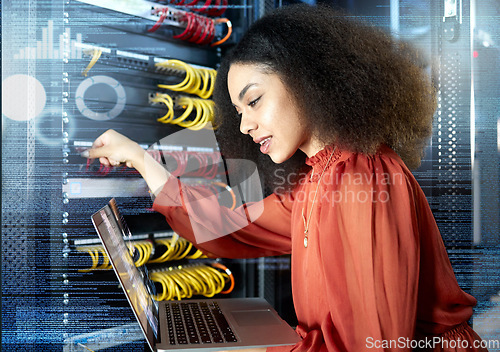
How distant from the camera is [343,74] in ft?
3.97

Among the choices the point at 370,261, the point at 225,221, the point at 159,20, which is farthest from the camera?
the point at 159,20

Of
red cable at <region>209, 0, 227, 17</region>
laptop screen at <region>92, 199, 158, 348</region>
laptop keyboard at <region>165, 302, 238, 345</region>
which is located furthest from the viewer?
red cable at <region>209, 0, 227, 17</region>

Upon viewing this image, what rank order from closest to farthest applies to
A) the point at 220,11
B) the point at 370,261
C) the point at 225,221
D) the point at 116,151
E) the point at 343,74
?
1. the point at 370,261
2. the point at 343,74
3. the point at 116,151
4. the point at 225,221
5. the point at 220,11

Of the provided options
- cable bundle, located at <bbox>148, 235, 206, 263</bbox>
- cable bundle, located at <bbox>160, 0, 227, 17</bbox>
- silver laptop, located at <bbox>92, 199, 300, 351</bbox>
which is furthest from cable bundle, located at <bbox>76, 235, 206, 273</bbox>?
cable bundle, located at <bbox>160, 0, 227, 17</bbox>

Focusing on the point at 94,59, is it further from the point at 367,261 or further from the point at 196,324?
the point at 367,261

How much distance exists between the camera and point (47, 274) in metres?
1.35

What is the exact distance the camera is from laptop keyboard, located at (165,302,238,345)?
1048 mm

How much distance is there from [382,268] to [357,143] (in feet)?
1.18

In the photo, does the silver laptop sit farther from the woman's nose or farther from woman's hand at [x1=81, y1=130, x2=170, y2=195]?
the woman's nose

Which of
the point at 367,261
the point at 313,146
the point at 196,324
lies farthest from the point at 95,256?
the point at 367,261

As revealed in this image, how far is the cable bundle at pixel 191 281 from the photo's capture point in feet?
5.92
